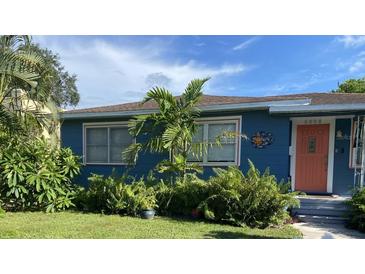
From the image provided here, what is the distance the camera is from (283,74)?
1612 cm

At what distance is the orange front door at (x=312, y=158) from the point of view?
359 inches

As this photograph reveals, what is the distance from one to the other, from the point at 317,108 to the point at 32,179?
298 inches

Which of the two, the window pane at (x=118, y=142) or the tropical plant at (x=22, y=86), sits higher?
the tropical plant at (x=22, y=86)

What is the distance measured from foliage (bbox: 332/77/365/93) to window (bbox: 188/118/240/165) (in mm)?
20405

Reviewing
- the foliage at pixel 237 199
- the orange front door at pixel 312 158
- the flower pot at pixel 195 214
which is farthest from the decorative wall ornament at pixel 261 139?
the flower pot at pixel 195 214

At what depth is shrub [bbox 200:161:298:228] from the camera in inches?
275

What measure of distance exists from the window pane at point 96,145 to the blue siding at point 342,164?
7317mm

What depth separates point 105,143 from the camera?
10.9 meters

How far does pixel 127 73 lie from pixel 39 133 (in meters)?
4.05

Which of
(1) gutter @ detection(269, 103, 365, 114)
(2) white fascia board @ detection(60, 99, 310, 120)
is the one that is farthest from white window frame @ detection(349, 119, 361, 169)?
(2) white fascia board @ detection(60, 99, 310, 120)

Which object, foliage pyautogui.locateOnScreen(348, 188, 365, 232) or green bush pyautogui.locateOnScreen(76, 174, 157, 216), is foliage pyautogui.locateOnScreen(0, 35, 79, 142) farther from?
foliage pyautogui.locateOnScreen(348, 188, 365, 232)

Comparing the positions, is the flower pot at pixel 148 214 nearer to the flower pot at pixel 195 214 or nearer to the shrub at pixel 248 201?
the flower pot at pixel 195 214
